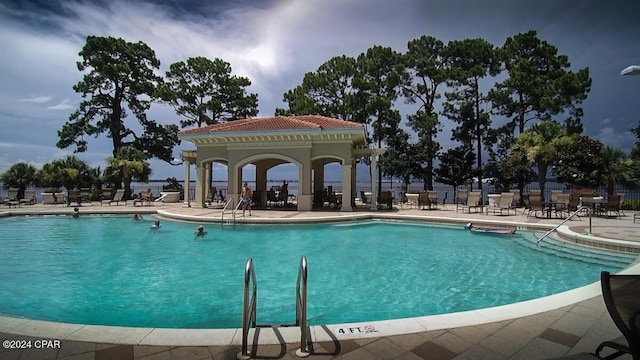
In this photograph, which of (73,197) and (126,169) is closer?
(73,197)

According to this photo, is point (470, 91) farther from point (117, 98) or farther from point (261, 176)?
point (117, 98)

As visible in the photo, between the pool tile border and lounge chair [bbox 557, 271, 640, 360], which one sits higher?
lounge chair [bbox 557, 271, 640, 360]

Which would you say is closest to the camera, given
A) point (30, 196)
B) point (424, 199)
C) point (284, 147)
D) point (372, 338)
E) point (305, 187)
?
point (372, 338)

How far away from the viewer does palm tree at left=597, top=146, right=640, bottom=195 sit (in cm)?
1631

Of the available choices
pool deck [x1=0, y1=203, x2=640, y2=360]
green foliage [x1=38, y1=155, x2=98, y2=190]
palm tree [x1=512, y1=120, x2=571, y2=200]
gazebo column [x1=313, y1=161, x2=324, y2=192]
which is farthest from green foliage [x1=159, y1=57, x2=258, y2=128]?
pool deck [x1=0, y1=203, x2=640, y2=360]

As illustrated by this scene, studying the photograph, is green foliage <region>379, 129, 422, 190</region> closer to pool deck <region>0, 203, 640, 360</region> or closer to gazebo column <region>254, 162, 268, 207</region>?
gazebo column <region>254, 162, 268, 207</region>

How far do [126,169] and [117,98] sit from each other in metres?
8.45

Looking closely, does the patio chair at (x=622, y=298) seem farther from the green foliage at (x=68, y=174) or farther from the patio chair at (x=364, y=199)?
the green foliage at (x=68, y=174)

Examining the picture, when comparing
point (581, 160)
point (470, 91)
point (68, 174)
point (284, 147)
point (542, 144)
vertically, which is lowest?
point (68, 174)

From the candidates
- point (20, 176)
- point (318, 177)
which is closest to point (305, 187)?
point (318, 177)

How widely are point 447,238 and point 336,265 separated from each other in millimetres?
4965

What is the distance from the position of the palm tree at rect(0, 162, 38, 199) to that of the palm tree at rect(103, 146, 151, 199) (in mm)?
4118

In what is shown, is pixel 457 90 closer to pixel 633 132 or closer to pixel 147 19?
pixel 633 132

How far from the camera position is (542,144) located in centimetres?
1788
